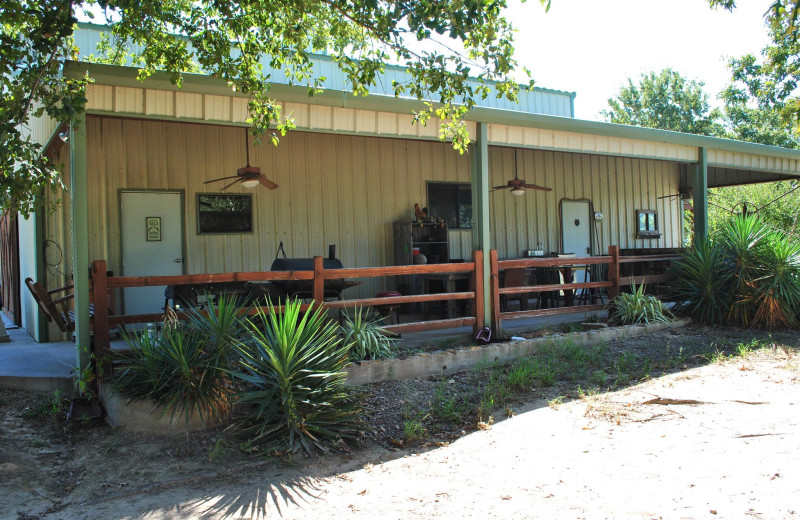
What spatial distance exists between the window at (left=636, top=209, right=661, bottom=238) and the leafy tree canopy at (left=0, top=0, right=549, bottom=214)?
25.9 feet

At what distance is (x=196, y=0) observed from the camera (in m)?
6.55

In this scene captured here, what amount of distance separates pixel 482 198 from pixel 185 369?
391cm

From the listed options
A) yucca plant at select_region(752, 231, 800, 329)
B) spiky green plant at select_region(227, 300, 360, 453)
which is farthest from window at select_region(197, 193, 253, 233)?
yucca plant at select_region(752, 231, 800, 329)

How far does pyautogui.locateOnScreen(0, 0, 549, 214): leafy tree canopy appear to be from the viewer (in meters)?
4.54

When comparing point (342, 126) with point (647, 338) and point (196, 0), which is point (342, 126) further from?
point (647, 338)

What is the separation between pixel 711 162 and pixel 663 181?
418cm

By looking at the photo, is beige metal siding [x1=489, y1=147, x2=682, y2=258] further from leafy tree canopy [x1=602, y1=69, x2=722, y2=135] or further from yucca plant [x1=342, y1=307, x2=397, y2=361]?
leafy tree canopy [x1=602, y1=69, x2=722, y2=135]

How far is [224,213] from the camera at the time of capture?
8750 mm

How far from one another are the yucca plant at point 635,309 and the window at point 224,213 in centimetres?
528

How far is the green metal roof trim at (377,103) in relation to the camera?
5164 mm

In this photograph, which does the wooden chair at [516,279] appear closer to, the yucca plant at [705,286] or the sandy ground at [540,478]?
the yucca plant at [705,286]

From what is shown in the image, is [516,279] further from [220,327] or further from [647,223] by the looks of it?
[647,223]

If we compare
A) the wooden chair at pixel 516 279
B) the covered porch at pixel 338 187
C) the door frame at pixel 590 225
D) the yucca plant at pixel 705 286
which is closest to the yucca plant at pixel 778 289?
the yucca plant at pixel 705 286

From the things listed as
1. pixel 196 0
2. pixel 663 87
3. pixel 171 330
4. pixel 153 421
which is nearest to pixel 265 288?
pixel 171 330
